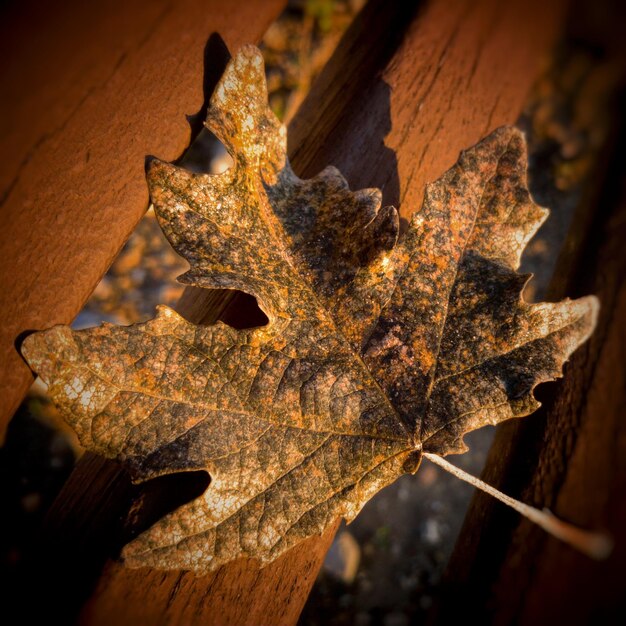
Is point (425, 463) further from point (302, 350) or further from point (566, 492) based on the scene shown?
point (302, 350)

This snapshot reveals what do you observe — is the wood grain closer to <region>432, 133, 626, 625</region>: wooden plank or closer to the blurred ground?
<region>432, 133, 626, 625</region>: wooden plank

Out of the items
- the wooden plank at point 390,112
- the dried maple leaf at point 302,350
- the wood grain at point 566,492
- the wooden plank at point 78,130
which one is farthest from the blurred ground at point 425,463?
the wooden plank at point 78,130

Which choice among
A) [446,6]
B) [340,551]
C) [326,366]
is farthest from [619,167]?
[340,551]

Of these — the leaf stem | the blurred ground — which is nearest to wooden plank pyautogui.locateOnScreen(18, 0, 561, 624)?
the leaf stem

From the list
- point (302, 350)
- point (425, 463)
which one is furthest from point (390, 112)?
point (425, 463)

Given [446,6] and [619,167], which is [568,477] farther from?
[446,6]
